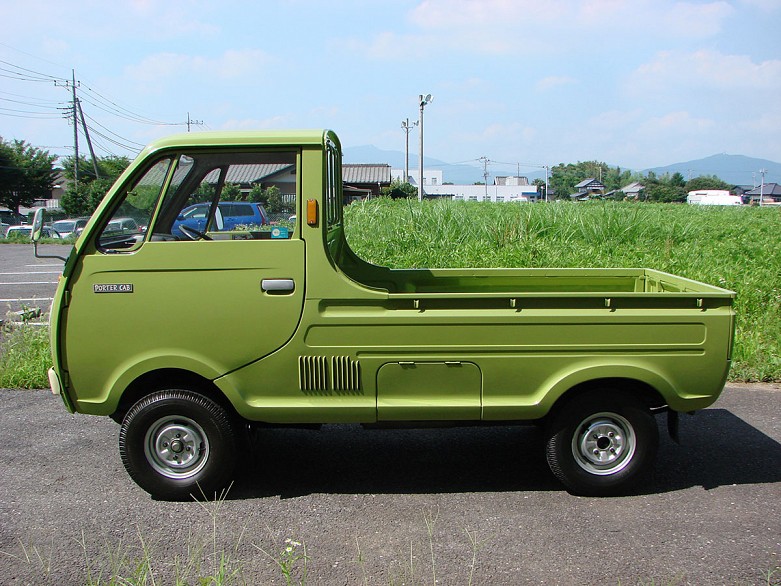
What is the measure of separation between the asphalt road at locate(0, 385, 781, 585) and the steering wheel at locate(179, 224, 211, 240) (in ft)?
4.81

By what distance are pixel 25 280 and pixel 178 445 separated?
1426 cm

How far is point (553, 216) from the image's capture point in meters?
13.3

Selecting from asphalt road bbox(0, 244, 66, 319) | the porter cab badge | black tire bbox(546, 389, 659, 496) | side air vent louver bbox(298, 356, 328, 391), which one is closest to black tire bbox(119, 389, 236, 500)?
side air vent louver bbox(298, 356, 328, 391)

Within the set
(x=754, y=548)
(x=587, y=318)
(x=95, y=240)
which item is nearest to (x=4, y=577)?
(x=95, y=240)

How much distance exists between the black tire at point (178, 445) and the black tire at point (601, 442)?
205 centimetres

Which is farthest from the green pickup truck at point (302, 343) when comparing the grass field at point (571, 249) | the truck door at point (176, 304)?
the grass field at point (571, 249)

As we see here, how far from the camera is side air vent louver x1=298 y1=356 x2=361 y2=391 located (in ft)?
13.5

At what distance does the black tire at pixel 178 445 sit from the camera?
4.14 meters

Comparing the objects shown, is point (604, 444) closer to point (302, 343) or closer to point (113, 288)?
point (302, 343)

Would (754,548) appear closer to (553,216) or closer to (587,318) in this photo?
(587,318)

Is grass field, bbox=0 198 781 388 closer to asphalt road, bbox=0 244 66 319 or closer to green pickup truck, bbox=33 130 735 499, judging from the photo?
green pickup truck, bbox=33 130 735 499

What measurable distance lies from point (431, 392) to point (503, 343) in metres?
0.53

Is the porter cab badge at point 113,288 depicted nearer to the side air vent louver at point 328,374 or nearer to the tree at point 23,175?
the side air vent louver at point 328,374

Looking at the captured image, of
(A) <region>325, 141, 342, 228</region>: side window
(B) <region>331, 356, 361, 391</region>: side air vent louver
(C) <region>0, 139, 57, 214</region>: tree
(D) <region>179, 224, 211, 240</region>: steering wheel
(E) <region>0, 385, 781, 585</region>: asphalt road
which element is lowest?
(E) <region>0, 385, 781, 585</region>: asphalt road
